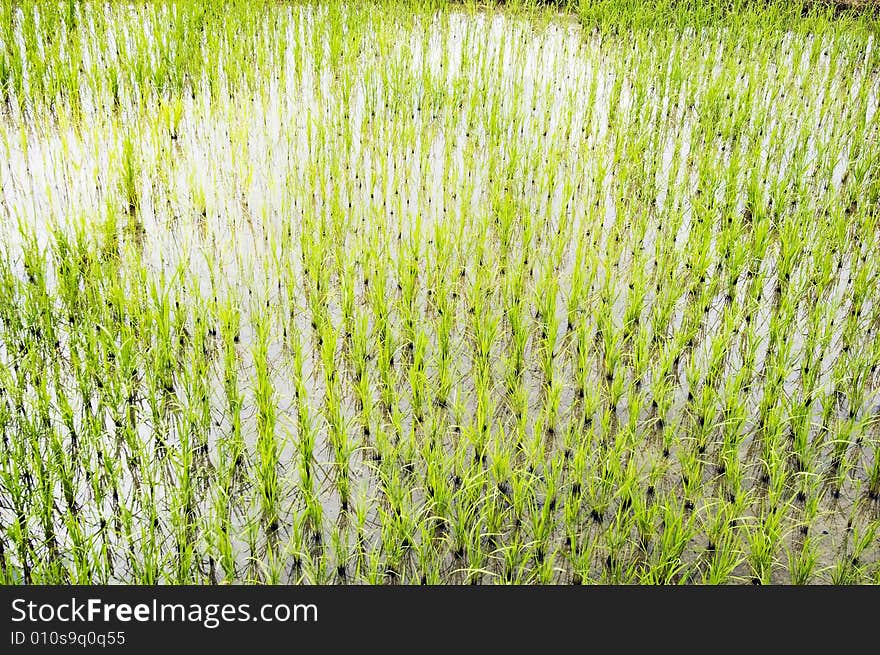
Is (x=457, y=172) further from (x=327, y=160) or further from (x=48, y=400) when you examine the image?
(x=48, y=400)

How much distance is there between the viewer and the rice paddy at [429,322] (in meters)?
1.92

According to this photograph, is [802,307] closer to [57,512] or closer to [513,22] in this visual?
[57,512]

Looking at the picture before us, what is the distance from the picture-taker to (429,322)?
270 centimetres

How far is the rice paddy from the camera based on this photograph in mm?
1922

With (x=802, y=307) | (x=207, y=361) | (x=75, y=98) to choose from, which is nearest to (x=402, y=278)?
(x=207, y=361)

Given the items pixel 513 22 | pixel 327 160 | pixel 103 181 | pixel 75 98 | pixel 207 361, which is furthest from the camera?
pixel 513 22

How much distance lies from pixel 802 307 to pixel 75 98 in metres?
→ 3.60

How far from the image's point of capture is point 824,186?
373 centimetres

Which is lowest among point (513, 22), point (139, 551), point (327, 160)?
point (139, 551)

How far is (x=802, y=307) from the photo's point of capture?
9.36 ft

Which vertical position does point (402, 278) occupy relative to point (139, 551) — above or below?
above

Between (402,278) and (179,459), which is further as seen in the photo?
(402,278)

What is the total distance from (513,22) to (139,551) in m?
5.00

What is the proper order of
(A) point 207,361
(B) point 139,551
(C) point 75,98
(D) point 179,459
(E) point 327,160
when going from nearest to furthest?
(B) point 139,551, (D) point 179,459, (A) point 207,361, (E) point 327,160, (C) point 75,98
